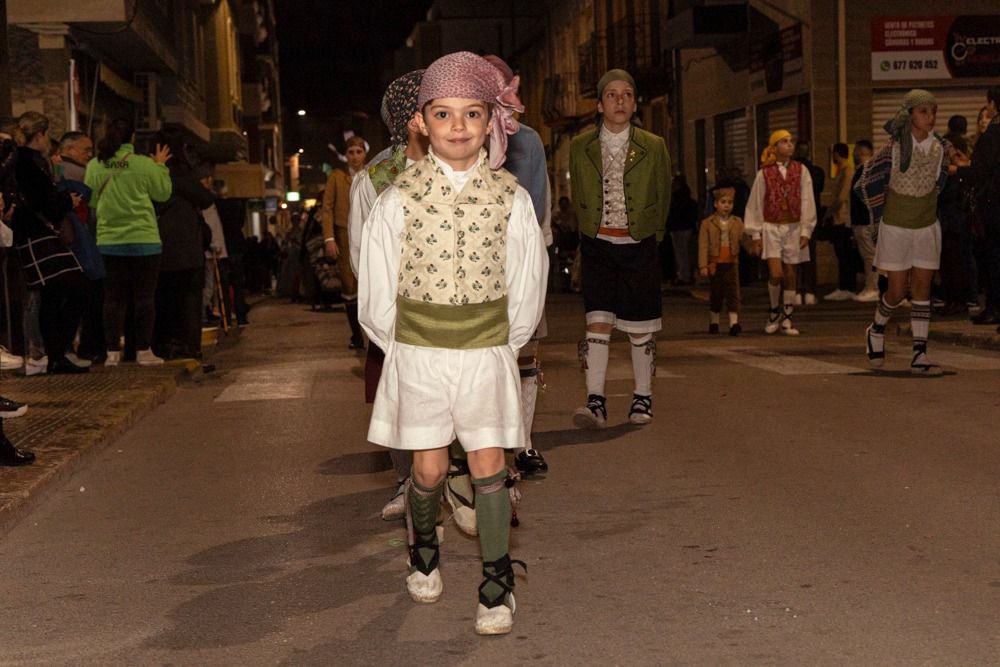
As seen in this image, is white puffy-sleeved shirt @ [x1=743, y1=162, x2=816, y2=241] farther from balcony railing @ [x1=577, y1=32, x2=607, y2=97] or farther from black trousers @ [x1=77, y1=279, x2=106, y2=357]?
balcony railing @ [x1=577, y1=32, x2=607, y2=97]

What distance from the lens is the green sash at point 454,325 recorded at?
4953 millimetres

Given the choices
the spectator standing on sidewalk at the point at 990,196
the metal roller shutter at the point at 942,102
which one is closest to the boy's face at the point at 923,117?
the spectator standing on sidewalk at the point at 990,196

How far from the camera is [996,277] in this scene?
49.0 ft

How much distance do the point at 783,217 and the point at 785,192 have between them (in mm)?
245

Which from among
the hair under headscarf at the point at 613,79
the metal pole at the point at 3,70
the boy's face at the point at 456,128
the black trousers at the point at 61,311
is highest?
the metal pole at the point at 3,70

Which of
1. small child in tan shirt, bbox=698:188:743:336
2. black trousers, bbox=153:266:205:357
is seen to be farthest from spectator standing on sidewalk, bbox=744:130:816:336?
black trousers, bbox=153:266:205:357

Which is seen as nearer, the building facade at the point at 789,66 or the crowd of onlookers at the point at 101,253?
the crowd of onlookers at the point at 101,253

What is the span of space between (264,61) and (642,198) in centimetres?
8536

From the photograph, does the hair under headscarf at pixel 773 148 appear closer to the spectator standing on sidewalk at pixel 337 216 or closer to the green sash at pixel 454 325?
the spectator standing on sidewalk at pixel 337 216

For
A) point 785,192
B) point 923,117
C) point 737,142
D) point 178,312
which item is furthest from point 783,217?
point 737,142

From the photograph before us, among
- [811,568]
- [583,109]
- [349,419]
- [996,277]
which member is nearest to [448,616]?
[811,568]

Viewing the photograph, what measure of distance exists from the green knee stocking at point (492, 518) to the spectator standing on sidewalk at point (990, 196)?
9.64m

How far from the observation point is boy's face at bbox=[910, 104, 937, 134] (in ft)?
36.1

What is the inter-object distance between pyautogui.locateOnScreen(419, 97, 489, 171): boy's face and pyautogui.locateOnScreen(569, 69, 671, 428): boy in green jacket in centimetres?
417
